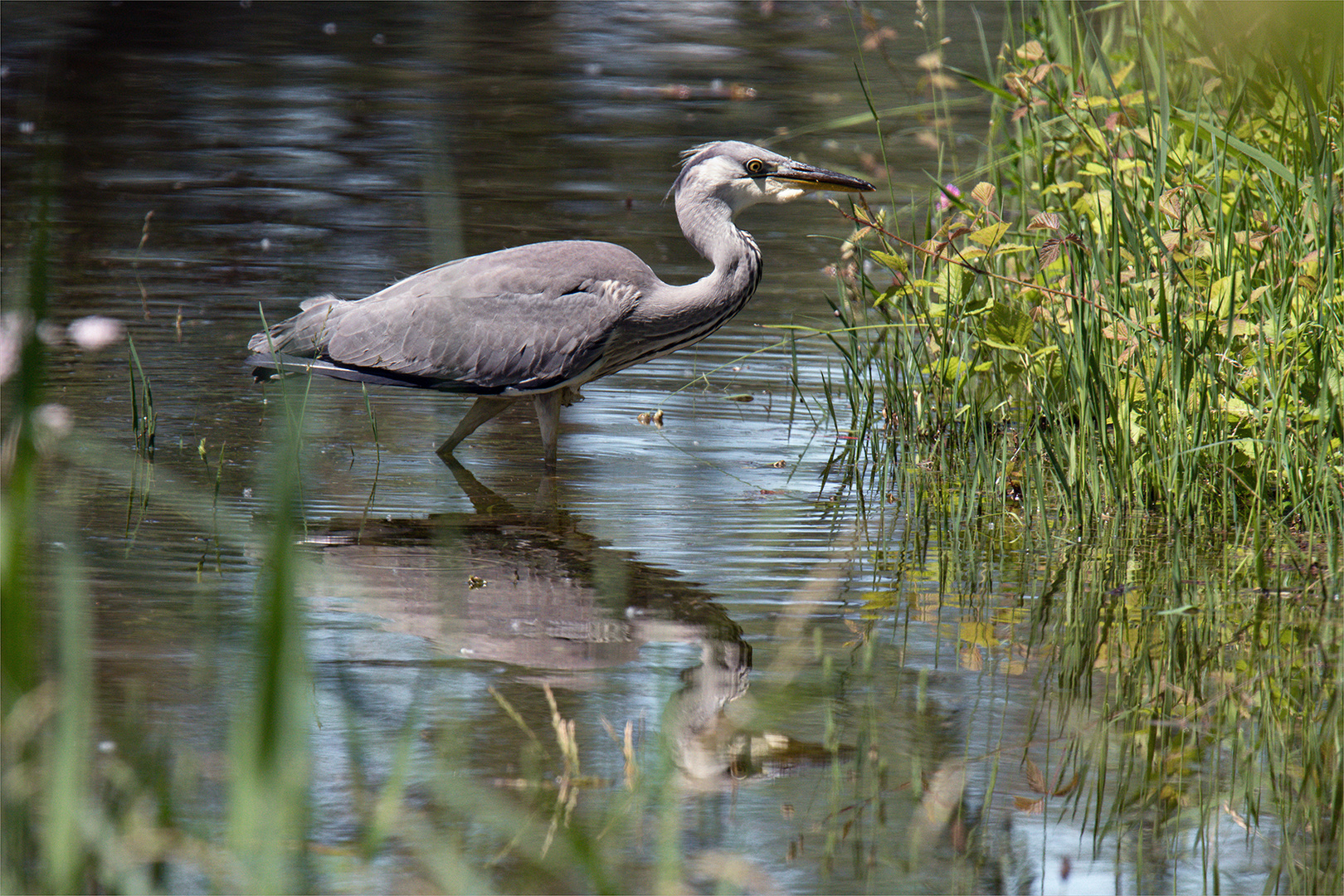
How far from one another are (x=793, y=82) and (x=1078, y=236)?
11.3 metres

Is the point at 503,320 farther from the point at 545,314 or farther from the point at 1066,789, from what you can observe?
the point at 1066,789

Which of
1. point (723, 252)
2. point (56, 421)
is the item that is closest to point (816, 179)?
point (723, 252)

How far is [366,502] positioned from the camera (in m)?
5.63

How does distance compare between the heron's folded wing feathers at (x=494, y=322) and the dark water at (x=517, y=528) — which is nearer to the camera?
the dark water at (x=517, y=528)

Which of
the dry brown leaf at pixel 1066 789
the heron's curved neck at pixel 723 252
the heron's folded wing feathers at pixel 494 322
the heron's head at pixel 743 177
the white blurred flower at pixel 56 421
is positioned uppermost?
the heron's head at pixel 743 177

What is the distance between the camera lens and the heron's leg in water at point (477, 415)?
6.46m

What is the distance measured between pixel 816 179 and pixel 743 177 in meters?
0.32

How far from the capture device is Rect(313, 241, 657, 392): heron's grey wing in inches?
246

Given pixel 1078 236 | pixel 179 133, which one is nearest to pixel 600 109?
pixel 179 133

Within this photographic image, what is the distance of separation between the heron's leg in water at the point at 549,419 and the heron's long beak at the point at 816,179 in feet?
4.04

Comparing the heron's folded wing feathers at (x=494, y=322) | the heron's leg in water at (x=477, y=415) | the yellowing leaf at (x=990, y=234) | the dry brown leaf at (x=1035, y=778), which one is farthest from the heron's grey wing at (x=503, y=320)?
the dry brown leaf at (x=1035, y=778)

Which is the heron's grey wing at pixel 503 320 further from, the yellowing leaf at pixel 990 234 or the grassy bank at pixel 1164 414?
the yellowing leaf at pixel 990 234

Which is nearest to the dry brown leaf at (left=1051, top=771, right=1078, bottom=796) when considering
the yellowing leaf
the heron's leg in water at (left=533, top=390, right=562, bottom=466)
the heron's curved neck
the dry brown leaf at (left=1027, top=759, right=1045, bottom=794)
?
the dry brown leaf at (left=1027, top=759, right=1045, bottom=794)

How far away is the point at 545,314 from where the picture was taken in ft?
20.6
